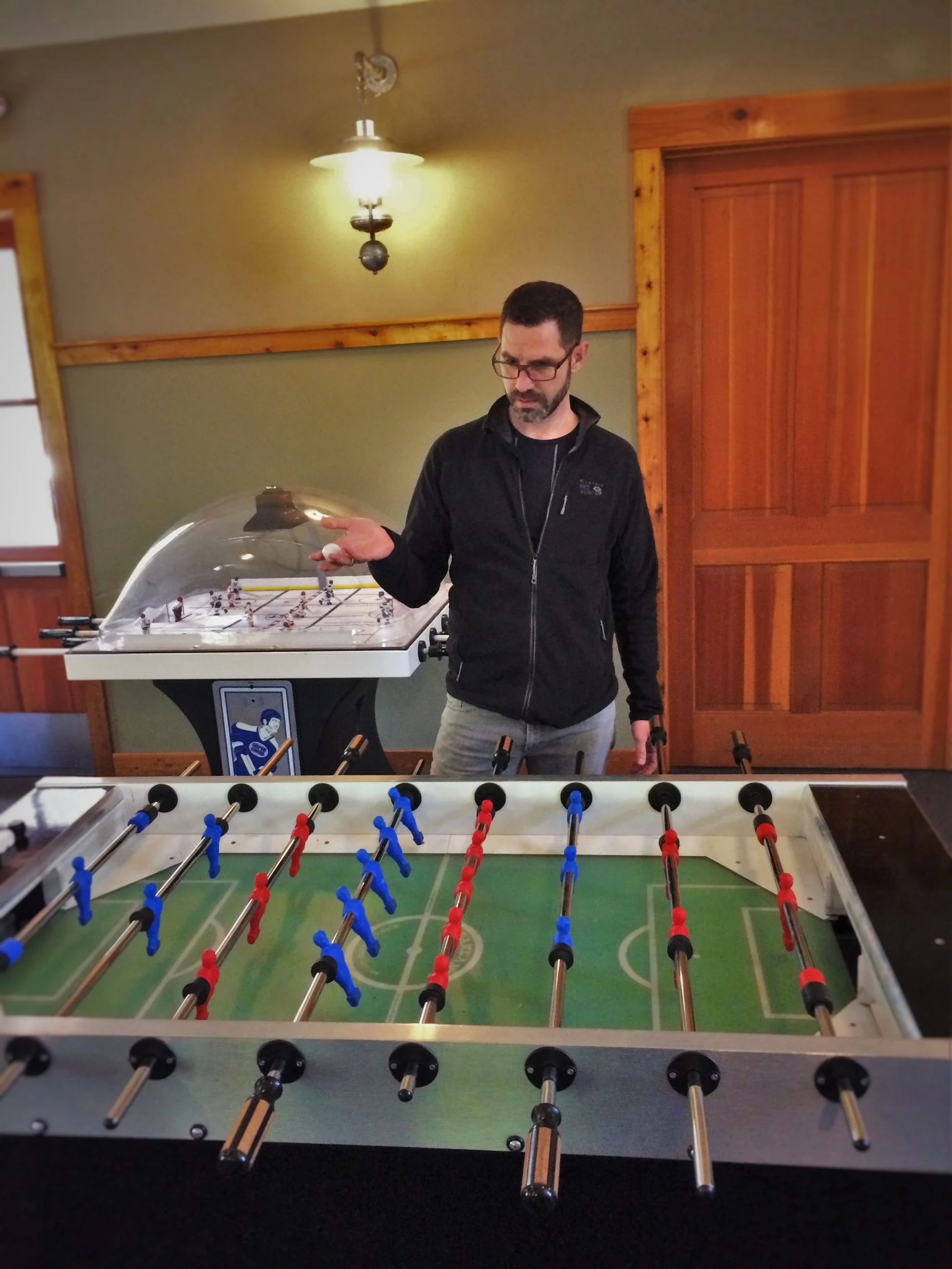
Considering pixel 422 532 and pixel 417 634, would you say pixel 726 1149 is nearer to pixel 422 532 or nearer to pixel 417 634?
pixel 422 532

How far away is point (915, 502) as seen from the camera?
2512 mm

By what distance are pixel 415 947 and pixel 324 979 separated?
15cm

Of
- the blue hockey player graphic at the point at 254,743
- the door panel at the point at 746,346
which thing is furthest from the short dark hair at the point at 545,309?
the door panel at the point at 746,346

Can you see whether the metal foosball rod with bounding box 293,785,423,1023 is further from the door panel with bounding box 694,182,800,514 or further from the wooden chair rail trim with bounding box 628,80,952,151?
the wooden chair rail trim with bounding box 628,80,952,151

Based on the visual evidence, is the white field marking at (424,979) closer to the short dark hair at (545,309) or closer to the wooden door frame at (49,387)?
the short dark hair at (545,309)

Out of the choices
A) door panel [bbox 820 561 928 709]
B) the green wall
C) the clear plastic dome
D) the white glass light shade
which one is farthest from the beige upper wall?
door panel [bbox 820 561 928 709]

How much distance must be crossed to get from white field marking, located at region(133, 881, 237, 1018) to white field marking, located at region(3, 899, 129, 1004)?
8 centimetres

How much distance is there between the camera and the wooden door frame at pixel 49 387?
2.69 m

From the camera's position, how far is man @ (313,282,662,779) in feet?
4.99

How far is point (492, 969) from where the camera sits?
36.9 inches

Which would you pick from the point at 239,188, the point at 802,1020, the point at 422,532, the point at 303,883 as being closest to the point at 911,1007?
the point at 802,1020

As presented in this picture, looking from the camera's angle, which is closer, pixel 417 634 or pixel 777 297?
pixel 417 634

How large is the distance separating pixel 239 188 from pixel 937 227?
191cm

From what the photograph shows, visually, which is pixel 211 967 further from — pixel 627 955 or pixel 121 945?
pixel 627 955
